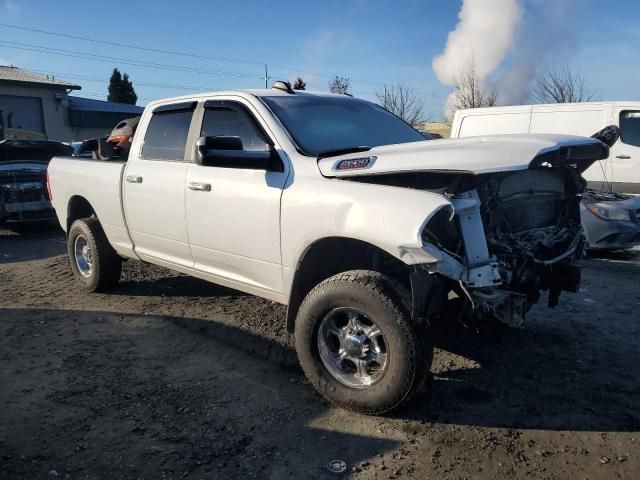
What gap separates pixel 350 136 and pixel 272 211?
930 mm

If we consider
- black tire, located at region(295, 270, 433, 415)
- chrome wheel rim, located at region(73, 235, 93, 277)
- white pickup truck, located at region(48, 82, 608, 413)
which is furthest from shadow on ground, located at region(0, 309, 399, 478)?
chrome wheel rim, located at region(73, 235, 93, 277)

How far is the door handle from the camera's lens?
13.3ft

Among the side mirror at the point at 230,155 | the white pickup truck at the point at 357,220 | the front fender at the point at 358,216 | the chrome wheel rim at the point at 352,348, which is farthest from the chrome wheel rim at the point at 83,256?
the chrome wheel rim at the point at 352,348

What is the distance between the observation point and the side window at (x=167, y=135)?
180 inches

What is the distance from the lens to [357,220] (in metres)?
3.06

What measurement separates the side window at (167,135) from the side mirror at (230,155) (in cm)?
107

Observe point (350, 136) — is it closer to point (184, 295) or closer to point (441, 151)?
point (441, 151)

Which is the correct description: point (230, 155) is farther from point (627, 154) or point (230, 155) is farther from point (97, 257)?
point (627, 154)

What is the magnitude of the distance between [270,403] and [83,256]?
3.61 meters

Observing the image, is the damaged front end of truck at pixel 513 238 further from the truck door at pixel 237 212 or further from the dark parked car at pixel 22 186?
the dark parked car at pixel 22 186

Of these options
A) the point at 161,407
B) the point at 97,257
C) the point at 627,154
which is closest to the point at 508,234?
the point at 161,407

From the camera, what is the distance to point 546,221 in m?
3.68

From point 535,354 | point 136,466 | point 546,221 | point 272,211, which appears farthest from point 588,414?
point 136,466

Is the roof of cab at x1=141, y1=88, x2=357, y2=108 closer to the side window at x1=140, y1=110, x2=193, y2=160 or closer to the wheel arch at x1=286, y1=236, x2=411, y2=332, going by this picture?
the side window at x1=140, y1=110, x2=193, y2=160
